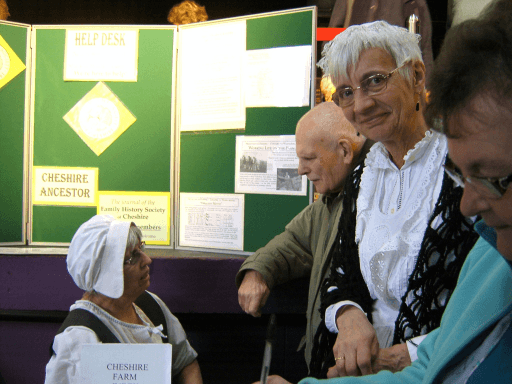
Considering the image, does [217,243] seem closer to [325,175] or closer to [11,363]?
[325,175]

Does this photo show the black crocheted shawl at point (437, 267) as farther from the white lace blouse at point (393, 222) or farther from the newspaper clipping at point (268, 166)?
the newspaper clipping at point (268, 166)

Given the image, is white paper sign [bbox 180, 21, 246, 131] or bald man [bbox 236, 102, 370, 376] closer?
bald man [bbox 236, 102, 370, 376]

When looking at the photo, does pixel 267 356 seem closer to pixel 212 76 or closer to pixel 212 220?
pixel 212 220

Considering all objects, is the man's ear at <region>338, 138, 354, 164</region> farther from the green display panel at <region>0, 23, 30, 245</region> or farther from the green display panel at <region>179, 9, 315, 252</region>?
the green display panel at <region>0, 23, 30, 245</region>

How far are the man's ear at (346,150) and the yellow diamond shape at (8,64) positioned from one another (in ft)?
5.99

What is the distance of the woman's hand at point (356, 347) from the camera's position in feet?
3.96

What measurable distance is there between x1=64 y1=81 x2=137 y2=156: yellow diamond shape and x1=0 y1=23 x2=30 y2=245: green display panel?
0.27 meters

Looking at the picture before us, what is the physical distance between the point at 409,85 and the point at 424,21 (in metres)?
1.74

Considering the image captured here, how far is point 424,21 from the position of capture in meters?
2.90

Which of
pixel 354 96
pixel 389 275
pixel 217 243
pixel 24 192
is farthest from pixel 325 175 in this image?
pixel 24 192

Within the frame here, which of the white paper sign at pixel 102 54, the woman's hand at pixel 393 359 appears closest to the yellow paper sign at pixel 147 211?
the white paper sign at pixel 102 54

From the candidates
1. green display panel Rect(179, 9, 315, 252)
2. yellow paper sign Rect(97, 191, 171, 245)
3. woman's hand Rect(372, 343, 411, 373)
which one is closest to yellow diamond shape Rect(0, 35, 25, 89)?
yellow paper sign Rect(97, 191, 171, 245)

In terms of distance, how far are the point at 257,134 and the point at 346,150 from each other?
0.68m

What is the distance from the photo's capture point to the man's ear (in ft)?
5.66
